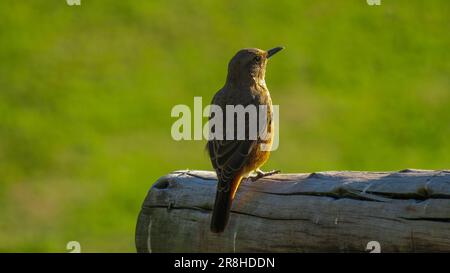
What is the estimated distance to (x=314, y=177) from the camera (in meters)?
6.04

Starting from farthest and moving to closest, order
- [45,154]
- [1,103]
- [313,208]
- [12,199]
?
1. [1,103]
2. [45,154]
3. [12,199]
4. [313,208]

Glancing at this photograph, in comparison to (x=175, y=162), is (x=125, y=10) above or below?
above

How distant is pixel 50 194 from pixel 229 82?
1072cm

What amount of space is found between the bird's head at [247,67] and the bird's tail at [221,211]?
234cm

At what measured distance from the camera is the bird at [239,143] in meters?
6.42

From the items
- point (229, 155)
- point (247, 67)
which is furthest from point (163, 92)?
point (229, 155)

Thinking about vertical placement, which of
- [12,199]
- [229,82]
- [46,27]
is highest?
[46,27]

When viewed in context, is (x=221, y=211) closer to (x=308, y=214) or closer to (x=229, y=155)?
(x=308, y=214)

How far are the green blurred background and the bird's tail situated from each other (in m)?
9.72

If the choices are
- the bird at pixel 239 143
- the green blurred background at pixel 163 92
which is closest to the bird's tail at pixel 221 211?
the bird at pixel 239 143

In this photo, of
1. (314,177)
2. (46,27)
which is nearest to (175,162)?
(46,27)

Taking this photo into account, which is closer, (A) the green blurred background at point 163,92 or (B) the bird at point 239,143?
(B) the bird at point 239,143

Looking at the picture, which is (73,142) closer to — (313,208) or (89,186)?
(89,186)

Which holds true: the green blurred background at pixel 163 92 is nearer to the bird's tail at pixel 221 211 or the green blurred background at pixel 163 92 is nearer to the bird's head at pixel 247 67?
the bird's head at pixel 247 67
